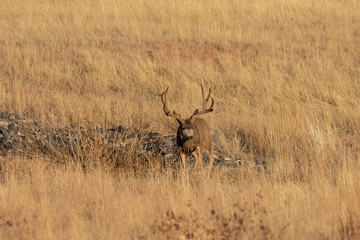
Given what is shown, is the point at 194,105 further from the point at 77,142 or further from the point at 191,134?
the point at 191,134

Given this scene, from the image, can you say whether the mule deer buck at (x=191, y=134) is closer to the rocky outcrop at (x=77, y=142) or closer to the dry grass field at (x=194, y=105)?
the dry grass field at (x=194, y=105)

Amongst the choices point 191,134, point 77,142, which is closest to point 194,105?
point 77,142

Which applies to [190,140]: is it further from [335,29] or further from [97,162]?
[335,29]

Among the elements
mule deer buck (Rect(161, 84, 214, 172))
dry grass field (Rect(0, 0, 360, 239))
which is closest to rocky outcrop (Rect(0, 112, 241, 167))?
dry grass field (Rect(0, 0, 360, 239))

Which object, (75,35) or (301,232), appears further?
(75,35)

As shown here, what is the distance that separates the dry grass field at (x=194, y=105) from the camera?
5293mm

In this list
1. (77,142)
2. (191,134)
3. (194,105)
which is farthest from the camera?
(194,105)

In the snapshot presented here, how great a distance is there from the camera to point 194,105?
11.2m

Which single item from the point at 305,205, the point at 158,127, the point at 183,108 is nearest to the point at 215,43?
the point at 183,108

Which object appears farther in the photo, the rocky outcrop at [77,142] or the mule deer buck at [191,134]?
the rocky outcrop at [77,142]

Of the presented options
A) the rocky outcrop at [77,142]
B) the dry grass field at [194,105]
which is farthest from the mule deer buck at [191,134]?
the rocky outcrop at [77,142]

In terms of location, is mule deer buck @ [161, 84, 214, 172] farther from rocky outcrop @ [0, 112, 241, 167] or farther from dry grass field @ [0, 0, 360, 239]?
rocky outcrop @ [0, 112, 241, 167]

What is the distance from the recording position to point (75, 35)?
55.6 feet

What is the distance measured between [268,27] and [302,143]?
9660 mm
